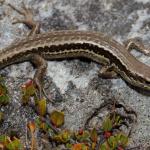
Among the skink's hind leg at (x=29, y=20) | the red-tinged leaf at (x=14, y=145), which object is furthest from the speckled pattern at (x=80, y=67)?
the red-tinged leaf at (x=14, y=145)

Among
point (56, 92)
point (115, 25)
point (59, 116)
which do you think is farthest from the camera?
point (115, 25)

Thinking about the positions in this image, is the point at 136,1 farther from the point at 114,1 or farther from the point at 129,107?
the point at 129,107

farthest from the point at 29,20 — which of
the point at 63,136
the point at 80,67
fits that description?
the point at 63,136

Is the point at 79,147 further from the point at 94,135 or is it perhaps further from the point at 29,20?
the point at 29,20

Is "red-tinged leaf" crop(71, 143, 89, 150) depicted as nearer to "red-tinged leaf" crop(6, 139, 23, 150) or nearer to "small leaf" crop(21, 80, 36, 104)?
"red-tinged leaf" crop(6, 139, 23, 150)

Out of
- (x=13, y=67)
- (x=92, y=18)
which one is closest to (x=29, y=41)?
(x=13, y=67)
